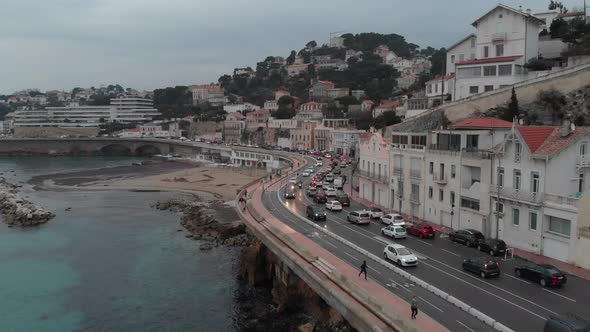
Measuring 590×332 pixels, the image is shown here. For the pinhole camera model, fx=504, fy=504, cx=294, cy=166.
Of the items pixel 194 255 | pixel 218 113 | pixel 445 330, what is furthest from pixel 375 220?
pixel 218 113

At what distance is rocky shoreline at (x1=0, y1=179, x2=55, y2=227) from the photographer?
6034 cm

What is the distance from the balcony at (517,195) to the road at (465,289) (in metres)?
3.93

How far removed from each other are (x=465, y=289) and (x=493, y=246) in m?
7.46

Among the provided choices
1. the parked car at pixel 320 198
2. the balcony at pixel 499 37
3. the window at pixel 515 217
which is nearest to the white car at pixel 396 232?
the window at pixel 515 217

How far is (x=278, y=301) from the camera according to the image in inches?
1286

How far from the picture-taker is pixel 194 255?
4497 centimetres

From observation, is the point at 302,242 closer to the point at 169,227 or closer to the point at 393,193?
the point at 393,193

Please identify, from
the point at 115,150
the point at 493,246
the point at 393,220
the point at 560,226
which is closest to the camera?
the point at 560,226

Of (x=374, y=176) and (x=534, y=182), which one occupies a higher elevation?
(x=534, y=182)

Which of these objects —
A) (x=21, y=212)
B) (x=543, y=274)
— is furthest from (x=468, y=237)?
(x=21, y=212)

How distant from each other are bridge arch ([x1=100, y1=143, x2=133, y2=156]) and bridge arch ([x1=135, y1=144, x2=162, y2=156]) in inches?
138

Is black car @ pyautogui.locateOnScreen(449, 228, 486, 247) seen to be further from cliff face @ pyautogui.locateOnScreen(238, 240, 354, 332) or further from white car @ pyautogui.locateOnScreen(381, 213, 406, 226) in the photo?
cliff face @ pyautogui.locateOnScreen(238, 240, 354, 332)

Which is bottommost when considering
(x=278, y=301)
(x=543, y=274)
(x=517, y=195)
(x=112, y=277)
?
(x=112, y=277)

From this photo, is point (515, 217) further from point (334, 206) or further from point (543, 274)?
point (334, 206)
